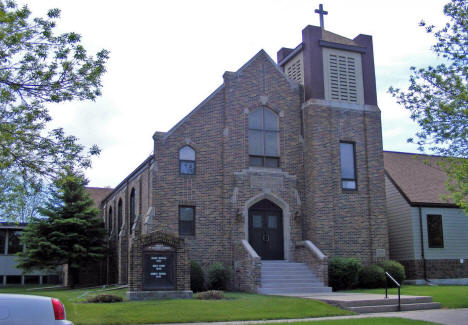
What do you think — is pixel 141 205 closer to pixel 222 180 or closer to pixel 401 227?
pixel 222 180

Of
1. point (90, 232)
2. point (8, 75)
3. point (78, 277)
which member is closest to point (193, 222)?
point (90, 232)

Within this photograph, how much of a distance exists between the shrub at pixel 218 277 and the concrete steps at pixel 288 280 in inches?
59.2

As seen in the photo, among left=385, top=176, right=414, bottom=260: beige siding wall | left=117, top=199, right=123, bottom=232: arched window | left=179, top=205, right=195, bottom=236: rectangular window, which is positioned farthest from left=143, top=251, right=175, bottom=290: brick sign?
left=117, top=199, right=123, bottom=232: arched window

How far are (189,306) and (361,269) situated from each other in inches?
400

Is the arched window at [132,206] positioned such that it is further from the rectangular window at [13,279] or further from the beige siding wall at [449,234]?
the rectangular window at [13,279]

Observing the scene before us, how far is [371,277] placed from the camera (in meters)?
22.6

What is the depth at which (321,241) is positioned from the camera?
23344mm

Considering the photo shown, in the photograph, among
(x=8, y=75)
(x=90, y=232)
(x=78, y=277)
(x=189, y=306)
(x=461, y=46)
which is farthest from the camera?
(x=78, y=277)

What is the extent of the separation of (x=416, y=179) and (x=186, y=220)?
13291 millimetres

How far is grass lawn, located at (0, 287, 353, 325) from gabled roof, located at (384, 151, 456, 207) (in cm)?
1267

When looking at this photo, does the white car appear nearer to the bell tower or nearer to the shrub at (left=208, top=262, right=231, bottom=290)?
the shrub at (left=208, top=262, right=231, bottom=290)

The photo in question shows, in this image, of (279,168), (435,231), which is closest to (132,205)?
(279,168)

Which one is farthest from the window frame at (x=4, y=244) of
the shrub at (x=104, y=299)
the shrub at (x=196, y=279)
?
the shrub at (x=104, y=299)

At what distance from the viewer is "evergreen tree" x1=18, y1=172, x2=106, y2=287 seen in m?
27.9
